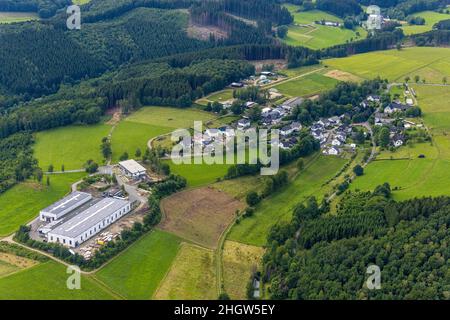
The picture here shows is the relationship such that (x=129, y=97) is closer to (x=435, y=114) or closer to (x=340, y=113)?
(x=340, y=113)

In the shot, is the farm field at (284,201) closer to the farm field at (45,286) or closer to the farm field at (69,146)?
the farm field at (45,286)

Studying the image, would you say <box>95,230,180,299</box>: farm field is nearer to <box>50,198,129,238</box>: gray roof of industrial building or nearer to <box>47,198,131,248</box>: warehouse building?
<box>47,198,131,248</box>: warehouse building

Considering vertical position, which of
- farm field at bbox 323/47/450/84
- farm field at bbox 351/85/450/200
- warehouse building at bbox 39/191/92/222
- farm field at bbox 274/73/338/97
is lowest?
warehouse building at bbox 39/191/92/222

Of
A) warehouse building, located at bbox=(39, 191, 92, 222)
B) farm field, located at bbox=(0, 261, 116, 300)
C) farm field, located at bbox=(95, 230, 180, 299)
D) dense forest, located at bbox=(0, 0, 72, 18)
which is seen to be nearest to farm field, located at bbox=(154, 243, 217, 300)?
farm field, located at bbox=(95, 230, 180, 299)

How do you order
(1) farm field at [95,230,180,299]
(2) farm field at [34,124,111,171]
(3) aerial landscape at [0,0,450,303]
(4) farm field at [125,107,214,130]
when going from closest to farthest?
(1) farm field at [95,230,180,299] < (3) aerial landscape at [0,0,450,303] < (2) farm field at [34,124,111,171] < (4) farm field at [125,107,214,130]

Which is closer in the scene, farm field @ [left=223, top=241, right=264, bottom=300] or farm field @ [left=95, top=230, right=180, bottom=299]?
farm field @ [left=223, top=241, right=264, bottom=300]

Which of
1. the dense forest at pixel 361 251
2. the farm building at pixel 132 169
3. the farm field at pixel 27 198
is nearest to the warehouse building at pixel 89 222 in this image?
the farm field at pixel 27 198

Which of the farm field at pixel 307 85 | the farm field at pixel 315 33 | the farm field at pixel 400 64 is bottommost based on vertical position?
the farm field at pixel 307 85
